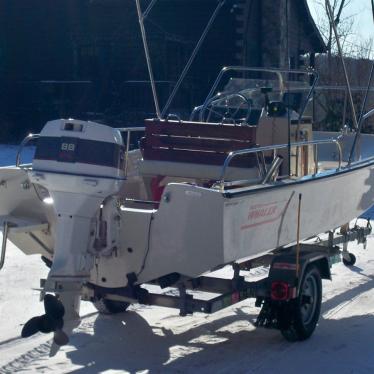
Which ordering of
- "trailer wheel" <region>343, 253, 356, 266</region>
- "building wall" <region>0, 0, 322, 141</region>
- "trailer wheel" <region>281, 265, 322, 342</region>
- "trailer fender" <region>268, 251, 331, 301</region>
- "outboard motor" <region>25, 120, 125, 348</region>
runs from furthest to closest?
1. "building wall" <region>0, 0, 322, 141</region>
2. "trailer wheel" <region>343, 253, 356, 266</region>
3. "trailer wheel" <region>281, 265, 322, 342</region>
4. "trailer fender" <region>268, 251, 331, 301</region>
5. "outboard motor" <region>25, 120, 125, 348</region>

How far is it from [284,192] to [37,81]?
61.5 feet

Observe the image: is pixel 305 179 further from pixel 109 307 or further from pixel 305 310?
pixel 109 307

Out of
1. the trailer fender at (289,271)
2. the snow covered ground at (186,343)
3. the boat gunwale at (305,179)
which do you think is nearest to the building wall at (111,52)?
the boat gunwale at (305,179)

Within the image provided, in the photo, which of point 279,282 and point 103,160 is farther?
point 279,282

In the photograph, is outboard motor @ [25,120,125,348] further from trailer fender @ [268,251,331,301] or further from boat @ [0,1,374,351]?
trailer fender @ [268,251,331,301]

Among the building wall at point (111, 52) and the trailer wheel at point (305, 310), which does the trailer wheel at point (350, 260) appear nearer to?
the trailer wheel at point (305, 310)

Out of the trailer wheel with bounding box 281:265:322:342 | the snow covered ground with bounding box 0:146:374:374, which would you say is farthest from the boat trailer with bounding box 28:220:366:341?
the snow covered ground with bounding box 0:146:374:374

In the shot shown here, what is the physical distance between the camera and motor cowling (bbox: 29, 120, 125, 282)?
5.36m

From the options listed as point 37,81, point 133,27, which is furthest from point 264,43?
point 37,81

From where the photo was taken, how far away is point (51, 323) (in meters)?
5.13

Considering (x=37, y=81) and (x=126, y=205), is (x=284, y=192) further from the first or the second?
(x=37, y=81)

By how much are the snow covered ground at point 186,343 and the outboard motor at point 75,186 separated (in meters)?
0.57

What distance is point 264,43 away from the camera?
22031 millimetres

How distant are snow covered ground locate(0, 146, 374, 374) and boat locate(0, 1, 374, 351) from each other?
0.75 ft
